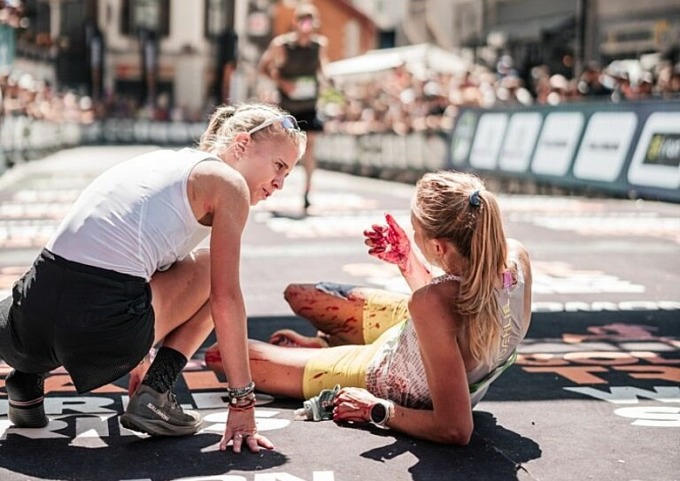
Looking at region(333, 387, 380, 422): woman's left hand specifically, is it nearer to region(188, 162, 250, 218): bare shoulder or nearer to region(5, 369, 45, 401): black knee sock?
region(188, 162, 250, 218): bare shoulder

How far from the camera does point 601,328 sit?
209 inches

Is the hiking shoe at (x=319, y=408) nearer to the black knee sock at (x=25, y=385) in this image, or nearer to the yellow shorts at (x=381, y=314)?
the yellow shorts at (x=381, y=314)

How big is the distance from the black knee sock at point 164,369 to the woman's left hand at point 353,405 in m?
0.52

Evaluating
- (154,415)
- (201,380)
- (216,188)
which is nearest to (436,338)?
(216,188)

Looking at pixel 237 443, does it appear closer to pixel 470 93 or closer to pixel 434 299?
pixel 434 299

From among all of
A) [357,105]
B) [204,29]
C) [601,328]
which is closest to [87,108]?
[204,29]

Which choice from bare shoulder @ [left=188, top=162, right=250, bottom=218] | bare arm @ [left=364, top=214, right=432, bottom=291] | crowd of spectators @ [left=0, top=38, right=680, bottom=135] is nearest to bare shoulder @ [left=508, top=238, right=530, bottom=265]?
bare arm @ [left=364, top=214, right=432, bottom=291]

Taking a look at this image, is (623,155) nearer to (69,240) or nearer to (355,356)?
(355,356)

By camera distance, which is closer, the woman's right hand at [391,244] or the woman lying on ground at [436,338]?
the woman lying on ground at [436,338]

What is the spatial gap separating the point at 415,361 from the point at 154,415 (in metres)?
0.83

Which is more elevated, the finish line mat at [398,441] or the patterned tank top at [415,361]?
the patterned tank top at [415,361]


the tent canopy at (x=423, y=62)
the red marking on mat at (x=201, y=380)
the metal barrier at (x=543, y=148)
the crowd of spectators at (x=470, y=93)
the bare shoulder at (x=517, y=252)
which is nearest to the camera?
the bare shoulder at (x=517, y=252)

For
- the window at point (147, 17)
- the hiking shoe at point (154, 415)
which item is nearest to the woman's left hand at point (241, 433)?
the hiking shoe at point (154, 415)

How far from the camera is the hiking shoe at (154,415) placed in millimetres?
3298
